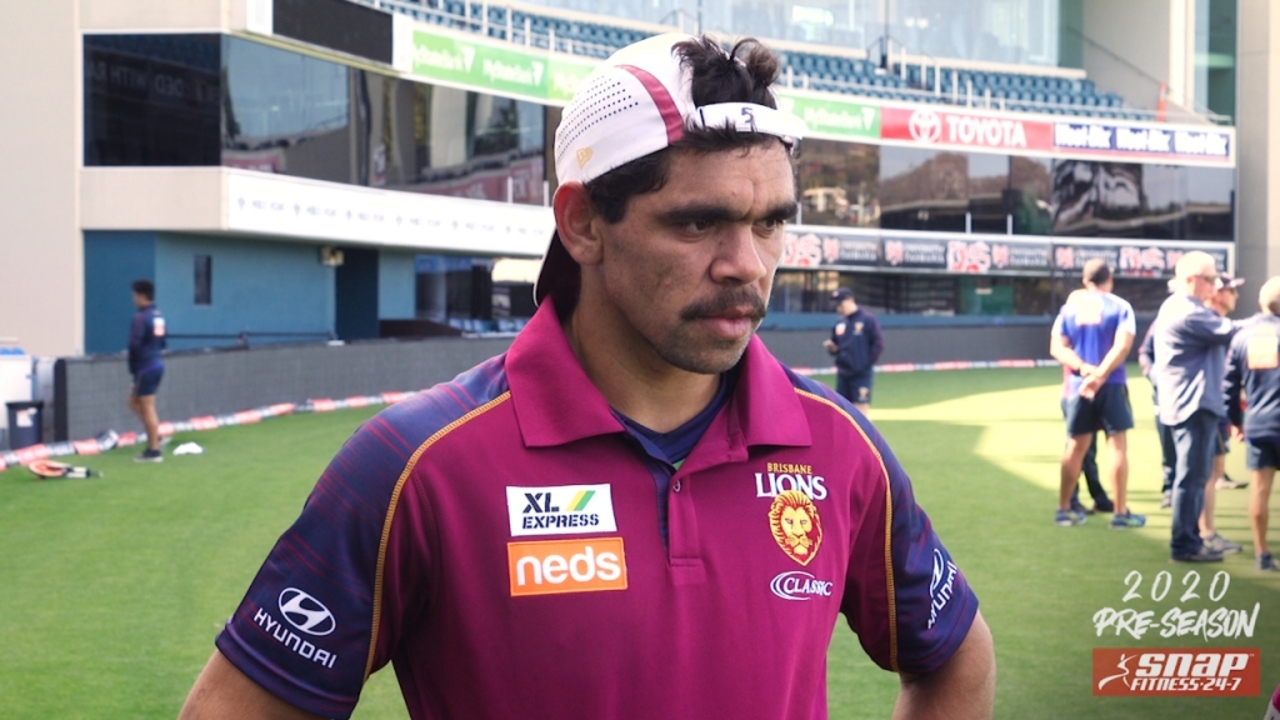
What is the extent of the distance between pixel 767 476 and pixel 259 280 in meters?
25.0

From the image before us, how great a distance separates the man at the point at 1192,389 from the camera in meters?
9.62

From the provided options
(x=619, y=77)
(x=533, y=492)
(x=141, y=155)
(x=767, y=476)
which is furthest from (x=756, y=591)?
(x=141, y=155)

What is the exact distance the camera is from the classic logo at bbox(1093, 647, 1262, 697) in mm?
6906

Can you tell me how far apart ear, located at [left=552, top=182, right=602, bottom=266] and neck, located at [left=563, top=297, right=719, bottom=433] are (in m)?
0.09

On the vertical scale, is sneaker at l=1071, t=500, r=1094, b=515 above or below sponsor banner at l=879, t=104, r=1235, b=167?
below

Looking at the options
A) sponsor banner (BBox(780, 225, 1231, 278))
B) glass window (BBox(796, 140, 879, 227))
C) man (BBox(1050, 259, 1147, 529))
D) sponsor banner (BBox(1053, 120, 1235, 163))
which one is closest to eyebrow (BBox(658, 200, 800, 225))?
man (BBox(1050, 259, 1147, 529))

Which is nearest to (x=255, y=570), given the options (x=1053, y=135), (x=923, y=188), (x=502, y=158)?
(x=502, y=158)

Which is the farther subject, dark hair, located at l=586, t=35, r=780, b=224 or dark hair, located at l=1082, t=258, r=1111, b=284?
dark hair, located at l=1082, t=258, r=1111, b=284

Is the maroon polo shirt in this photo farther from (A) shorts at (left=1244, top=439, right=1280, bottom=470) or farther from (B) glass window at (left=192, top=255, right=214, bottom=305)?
(B) glass window at (left=192, top=255, right=214, bottom=305)

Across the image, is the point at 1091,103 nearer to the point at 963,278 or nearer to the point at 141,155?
the point at 963,278

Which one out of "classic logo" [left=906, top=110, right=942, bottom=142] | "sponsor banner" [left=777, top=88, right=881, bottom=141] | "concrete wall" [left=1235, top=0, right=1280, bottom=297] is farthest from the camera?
"concrete wall" [left=1235, top=0, right=1280, bottom=297]

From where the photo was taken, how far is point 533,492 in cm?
197

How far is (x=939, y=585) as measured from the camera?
224 centimetres

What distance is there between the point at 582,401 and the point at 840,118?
36.3 metres
